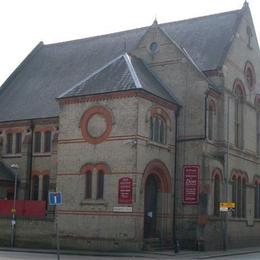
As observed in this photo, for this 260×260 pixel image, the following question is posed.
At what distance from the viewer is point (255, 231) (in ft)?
145

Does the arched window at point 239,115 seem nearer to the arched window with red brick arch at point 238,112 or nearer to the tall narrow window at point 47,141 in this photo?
the arched window with red brick arch at point 238,112

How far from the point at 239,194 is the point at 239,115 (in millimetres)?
6029

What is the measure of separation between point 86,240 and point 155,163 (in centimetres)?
634

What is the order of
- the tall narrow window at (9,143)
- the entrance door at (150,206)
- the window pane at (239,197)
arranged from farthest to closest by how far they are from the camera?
1. the tall narrow window at (9,143)
2. the window pane at (239,197)
3. the entrance door at (150,206)

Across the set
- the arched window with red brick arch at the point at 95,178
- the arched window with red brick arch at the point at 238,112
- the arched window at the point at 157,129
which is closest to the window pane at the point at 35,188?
the arched window with red brick arch at the point at 95,178

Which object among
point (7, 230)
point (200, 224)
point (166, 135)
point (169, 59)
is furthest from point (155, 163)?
point (7, 230)

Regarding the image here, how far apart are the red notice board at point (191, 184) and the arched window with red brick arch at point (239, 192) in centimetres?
494

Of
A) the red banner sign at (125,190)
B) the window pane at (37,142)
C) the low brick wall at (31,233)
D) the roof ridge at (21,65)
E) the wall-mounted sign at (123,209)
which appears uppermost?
the roof ridge at (21,65)

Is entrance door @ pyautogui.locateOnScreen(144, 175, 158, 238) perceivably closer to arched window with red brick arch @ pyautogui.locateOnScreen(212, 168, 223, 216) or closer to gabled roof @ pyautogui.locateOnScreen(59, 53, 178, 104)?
arched window with red brick arch @ pyautogui.locateOnScreen(212, 168, 223, 216)

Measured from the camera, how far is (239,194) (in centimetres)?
4212

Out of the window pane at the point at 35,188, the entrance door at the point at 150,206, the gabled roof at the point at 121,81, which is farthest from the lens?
the window pane at the point at 35,188

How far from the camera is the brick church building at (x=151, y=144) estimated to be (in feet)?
111

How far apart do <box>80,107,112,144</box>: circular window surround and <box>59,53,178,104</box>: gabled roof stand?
1.20 metres

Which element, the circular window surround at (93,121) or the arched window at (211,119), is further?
the arched window at (211,119)
